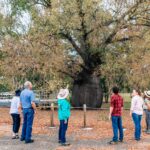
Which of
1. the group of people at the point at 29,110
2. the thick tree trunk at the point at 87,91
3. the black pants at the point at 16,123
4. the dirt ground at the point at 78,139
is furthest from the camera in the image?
the thick tree trunk at the point at 87,91

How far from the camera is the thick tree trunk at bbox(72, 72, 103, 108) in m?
26.8

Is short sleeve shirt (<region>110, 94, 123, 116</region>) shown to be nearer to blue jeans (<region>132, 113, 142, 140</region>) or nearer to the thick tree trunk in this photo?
Answer: blue jeans (<region>132, 113, 142, 140</region>)

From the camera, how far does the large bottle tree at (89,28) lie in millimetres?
22641

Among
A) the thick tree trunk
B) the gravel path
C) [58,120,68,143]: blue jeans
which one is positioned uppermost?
the thick tree trunk

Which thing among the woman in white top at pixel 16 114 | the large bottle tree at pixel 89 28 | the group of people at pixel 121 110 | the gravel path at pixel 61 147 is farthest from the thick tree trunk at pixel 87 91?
the gravel path at pixel 61 147

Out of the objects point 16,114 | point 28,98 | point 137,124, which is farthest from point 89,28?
point 28,98

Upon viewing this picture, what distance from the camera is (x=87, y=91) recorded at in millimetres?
26969

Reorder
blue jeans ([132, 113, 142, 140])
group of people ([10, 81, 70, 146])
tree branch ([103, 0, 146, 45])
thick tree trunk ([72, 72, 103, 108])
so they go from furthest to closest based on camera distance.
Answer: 1. thick tree trunk ([72, 72, 103, 108])
2. tree branch ([103, 0, 146, 45])
3. blue jeans ([132, 113, 142, 140])
4. group of people ([10, 81, 70, 146])

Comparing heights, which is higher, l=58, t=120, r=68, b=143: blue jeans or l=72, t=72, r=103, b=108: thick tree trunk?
l=72, t=72, r=103, b=108: thick tree trunk

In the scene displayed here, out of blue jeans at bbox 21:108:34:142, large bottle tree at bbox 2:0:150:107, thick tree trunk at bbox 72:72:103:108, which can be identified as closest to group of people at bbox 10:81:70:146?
blue jeans at bbox 21:108:34:142

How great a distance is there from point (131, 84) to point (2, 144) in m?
14.1

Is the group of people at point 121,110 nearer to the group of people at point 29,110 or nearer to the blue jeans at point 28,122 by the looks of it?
the group of people at point 29,110

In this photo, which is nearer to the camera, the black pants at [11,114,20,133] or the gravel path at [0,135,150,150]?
the gravel path at [0,135,150,150]

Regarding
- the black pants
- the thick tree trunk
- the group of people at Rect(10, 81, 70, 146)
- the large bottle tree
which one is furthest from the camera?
the thick tree trunk
